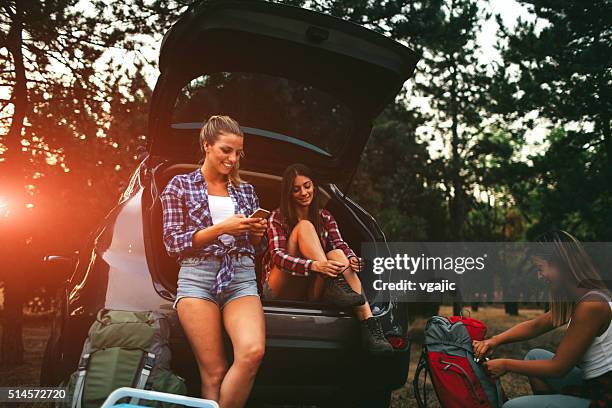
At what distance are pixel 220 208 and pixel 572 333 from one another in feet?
5.94

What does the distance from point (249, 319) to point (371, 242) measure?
130 centimetres

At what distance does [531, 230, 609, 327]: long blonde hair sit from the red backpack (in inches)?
18.5

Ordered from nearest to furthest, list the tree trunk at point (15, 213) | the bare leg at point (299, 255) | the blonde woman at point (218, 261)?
the blonde woman at point (218, 261)
the bare leg at point (299, 255)
the tree trunk at point (15, 213)

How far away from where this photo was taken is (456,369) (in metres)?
3.15

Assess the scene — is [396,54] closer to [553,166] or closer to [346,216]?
[346,216]

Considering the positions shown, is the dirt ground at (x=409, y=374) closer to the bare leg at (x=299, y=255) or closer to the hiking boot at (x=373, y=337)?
the bare leg at (x=299, y=255)

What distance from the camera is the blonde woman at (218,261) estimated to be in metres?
2.77

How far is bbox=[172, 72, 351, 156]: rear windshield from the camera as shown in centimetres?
989

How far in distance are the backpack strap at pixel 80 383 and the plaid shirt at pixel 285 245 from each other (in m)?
1.21

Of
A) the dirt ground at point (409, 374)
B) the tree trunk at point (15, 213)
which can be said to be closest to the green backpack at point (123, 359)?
the dirt ground at point (409, 374)

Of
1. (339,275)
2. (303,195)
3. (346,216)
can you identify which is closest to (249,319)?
(339,275)

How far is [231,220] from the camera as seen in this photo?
2.88 meters

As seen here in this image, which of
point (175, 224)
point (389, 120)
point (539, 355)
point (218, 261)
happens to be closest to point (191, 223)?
point (175, 224)

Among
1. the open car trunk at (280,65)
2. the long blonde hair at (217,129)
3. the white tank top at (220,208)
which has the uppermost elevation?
the open car trunk at (280,65)
